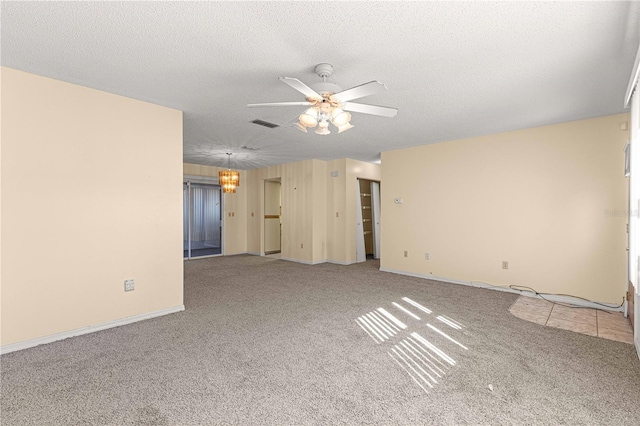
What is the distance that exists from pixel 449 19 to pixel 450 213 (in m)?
3.80

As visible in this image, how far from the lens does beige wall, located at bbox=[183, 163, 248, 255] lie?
8.48 m

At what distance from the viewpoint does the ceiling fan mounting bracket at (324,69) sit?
97.0 inches

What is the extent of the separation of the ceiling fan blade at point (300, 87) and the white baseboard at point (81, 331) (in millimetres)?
2984

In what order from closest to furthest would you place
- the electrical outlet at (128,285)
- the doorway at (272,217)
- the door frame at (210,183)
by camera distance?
the electrical outlet at (128,285)
the door frame at (210,183)
the doorway at (272,217)

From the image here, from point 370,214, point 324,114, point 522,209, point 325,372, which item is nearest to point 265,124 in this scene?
point 324,114

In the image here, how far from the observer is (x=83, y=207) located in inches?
118

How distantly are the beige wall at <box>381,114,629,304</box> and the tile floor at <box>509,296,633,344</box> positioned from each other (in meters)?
0.42

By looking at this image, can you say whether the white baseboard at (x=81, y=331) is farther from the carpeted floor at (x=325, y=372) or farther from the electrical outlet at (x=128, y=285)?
the electrical outlet at (x=128, y=285)

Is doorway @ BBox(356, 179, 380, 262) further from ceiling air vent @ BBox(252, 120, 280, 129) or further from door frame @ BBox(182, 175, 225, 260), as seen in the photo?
door frame @ BBox(182, 175, 225, 260)

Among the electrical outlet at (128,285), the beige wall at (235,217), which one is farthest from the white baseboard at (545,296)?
the beige wall at (235,217)

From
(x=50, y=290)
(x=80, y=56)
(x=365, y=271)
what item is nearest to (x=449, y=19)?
(x=80, y=56)

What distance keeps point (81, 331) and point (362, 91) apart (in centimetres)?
347

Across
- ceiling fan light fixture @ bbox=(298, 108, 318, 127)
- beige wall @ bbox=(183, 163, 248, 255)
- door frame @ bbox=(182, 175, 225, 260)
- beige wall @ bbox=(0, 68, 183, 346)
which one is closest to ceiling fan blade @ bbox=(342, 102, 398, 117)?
ceiling fan light fixture @ bbox=(298, 108, 318, 127)

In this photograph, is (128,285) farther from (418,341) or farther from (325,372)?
(418,341)
